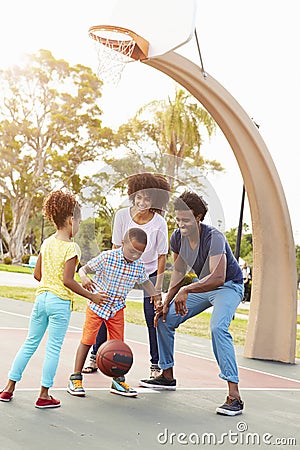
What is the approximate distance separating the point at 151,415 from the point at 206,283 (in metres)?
1.20

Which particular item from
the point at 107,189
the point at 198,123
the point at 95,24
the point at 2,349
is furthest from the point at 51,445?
the point at 198,123

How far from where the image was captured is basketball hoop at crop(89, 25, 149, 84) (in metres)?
8.66

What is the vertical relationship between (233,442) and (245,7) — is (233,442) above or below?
below

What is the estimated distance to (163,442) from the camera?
523cm

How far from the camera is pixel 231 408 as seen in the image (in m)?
6.28

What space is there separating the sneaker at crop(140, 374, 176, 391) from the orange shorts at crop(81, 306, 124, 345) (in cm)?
74

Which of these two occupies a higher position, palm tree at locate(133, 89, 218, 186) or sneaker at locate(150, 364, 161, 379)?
palm tree at locate(133, 89, 218, 186)

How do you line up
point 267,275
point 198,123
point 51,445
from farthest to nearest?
point 198,123 → point 267,275 → point 51,445

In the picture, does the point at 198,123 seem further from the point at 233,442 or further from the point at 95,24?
the point at 233,442

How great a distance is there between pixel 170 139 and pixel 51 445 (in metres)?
37.9

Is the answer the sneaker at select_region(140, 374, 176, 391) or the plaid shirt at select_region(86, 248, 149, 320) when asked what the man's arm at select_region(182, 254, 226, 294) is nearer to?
the plaid shirt at select_region(86, 248, 149, 320)

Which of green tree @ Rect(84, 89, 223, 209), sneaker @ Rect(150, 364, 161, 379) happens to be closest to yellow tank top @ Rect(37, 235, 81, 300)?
sneaker @ Rect(150, 364, 161, 379)

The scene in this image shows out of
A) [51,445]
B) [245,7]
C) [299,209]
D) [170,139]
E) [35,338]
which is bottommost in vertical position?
[51,445]

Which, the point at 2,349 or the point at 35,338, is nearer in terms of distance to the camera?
the point at 35,338
